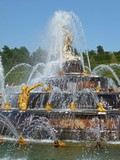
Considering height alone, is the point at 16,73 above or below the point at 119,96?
above

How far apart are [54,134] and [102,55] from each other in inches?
2333

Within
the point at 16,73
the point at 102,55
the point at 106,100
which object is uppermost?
the point at 102,55

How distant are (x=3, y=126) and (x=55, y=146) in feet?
13.2

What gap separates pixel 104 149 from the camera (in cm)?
1282

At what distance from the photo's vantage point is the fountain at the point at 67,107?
15367mm

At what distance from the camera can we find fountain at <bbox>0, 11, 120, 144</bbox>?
15.4 m

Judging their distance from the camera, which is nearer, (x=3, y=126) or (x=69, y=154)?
(x=69, y=154)

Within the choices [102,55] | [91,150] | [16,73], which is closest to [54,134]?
[91,150]

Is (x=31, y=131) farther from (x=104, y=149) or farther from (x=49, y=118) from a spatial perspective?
(x=104, y=149)

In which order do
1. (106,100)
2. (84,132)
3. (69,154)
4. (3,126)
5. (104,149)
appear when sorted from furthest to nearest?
(106,100) < (3,126) < (84,132) < (104,149) < (69,154)

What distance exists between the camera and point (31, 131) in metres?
15.8

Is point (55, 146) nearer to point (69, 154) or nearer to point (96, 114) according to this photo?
point (69, 154)

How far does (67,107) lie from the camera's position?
63.6 ft

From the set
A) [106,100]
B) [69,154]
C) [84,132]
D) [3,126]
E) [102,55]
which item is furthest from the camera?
[102,55]
